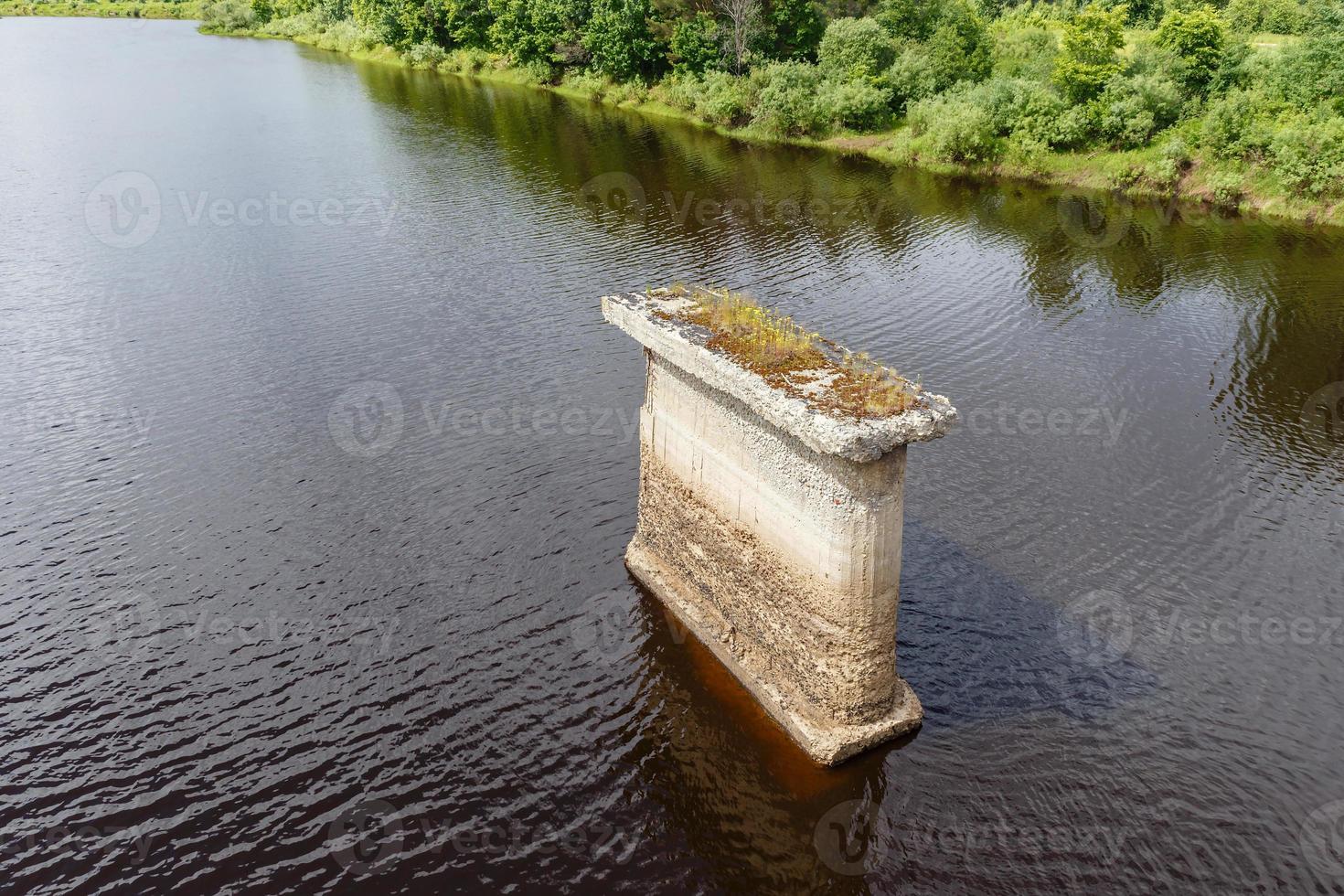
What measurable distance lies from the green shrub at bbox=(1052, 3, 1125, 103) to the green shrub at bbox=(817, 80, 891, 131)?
12.1 metres

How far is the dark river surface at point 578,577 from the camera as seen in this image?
1420 centimetres

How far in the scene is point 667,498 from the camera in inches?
738

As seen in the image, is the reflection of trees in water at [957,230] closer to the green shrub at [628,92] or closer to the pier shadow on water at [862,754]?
the green shrub at [628,92]

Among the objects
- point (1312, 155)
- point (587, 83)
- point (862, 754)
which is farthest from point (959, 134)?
point (862, 754)

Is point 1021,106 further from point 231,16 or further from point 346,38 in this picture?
point 231,16

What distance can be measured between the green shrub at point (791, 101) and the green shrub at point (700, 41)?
24.2 ft

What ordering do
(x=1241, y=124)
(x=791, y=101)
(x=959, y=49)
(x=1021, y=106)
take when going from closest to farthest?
1. (x=1241, y=124)
2. (x=1021, y=106)
3. (x=791, y=101)
4. (x=959, y=49)

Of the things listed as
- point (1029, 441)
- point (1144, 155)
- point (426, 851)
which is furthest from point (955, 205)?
point (426, 851)

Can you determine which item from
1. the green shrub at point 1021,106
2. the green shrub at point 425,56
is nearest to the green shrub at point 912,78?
the green shrub at point 1021,106

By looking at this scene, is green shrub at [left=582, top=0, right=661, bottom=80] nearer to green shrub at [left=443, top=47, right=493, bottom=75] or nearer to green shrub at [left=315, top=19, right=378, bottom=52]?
green shrub at [left=443, top=47, right=493, bottom=75]

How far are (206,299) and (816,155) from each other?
4199 centimetres

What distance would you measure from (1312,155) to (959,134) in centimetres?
1878

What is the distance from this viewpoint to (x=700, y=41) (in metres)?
71.0

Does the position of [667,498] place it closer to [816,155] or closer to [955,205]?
[955,205]
